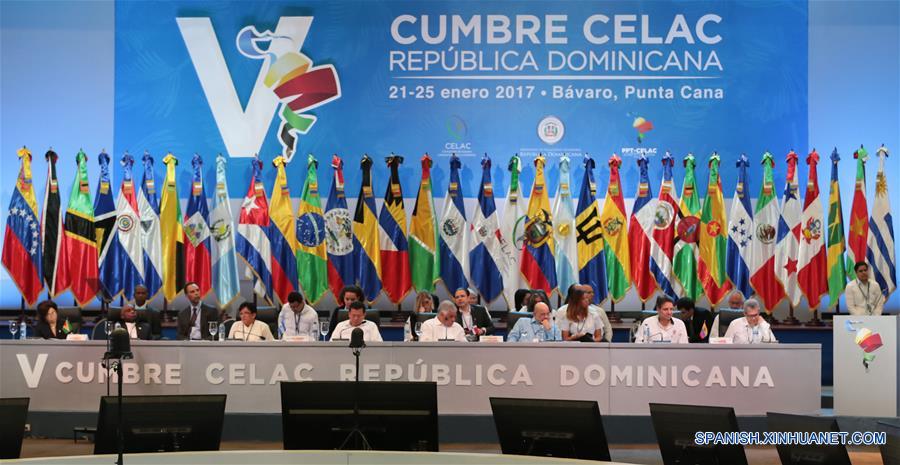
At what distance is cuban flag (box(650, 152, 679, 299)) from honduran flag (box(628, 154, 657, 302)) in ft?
0.16

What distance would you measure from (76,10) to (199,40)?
60.0 inches

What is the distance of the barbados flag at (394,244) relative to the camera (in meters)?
11.7

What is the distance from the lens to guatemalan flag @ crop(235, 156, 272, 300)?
11703 mm

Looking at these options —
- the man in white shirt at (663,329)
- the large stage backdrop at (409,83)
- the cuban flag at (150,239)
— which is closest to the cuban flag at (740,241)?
the large stage backdrop at (409,83)

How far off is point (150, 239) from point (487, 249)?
3.81 metres

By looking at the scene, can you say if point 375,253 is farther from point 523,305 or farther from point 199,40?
point 199,40

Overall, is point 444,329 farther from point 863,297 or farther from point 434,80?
point 863,297

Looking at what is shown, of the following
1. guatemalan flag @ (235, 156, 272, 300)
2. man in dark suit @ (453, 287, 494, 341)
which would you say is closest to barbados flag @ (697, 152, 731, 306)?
man in dark suit @ (453, 287, 494, 341)

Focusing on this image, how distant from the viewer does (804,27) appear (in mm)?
12016

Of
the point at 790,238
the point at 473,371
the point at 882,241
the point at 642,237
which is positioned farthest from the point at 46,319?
the point at 882,241

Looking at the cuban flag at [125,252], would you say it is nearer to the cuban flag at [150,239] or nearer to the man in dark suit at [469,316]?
the cuban flag at [150,239]

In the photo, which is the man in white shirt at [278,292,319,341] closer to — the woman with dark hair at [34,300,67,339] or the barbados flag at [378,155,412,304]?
the woman with dark hair at [34,300,67,339]

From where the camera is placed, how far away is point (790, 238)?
11.5 m

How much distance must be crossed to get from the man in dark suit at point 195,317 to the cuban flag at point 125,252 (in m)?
1.95
